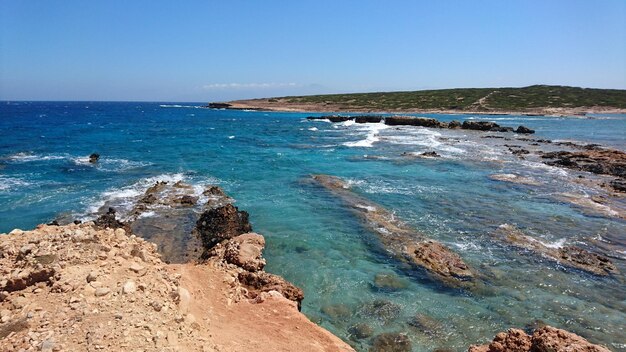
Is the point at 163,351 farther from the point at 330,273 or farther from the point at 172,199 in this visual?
the point at 172,199

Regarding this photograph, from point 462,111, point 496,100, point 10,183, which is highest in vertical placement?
point 496,100

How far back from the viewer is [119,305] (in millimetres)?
7551

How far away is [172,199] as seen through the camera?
74.6 feet

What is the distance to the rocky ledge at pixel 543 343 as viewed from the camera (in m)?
8.18

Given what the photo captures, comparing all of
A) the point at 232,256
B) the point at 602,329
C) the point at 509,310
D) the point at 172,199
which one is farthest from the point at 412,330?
the point at 172,199

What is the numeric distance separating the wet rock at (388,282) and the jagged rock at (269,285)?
9.78ft

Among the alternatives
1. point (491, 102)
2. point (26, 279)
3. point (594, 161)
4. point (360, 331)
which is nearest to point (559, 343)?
point (360, 331)

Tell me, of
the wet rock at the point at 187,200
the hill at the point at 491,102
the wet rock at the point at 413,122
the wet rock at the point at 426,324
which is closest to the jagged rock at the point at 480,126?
the wet rock at the point at 413,122

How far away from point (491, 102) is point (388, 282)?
397 feet

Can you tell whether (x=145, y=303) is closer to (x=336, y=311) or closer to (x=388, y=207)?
(x=336, y=311)

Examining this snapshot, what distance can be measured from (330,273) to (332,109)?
111 meters

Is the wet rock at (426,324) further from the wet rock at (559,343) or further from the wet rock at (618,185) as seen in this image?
the wet rock at (618,185)

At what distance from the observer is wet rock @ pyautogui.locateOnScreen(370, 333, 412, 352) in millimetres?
10195

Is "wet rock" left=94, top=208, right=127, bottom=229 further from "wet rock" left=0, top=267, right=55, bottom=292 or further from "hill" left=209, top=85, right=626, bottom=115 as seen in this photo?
"hill" left=209, top=85, right=626, bottom=115
